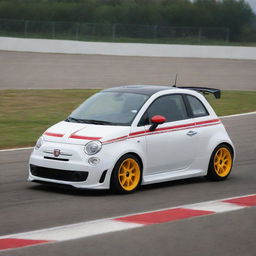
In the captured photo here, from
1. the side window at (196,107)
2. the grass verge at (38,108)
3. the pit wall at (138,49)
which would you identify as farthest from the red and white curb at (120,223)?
the pit wall at (138,49)

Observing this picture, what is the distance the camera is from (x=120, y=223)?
28.1ft

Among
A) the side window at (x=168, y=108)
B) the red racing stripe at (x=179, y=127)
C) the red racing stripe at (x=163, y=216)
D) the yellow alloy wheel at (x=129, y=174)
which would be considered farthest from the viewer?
the side window at (x=168, y=108)

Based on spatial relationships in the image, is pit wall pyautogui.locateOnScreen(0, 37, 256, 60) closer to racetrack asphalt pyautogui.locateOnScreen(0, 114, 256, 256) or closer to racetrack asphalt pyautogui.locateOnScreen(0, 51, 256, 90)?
racetrack asphalt pyautogui.locateOnScreen(0, 51, 256, 90)

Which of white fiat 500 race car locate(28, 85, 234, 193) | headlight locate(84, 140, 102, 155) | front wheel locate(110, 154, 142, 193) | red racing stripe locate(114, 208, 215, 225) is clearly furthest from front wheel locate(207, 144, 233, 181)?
red racing stripe locate(114, 208, 215, 225)

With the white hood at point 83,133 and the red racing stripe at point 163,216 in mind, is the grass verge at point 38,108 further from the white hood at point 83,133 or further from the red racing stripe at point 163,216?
the red racing stripe at point 163,216

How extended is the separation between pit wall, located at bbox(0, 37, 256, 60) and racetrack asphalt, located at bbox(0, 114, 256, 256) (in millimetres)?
33676

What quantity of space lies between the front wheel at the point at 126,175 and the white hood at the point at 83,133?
1.13 ft

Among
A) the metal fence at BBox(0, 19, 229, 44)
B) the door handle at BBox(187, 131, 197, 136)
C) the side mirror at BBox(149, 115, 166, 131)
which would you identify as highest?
the metal fence at BBox(0, 19, 229, 44)

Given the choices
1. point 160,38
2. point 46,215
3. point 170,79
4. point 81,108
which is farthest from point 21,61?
point 46,215

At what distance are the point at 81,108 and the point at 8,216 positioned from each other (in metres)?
2.98

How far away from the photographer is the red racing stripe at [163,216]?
876 centimetres

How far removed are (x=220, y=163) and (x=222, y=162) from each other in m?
0.04

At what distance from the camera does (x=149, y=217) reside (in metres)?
8.96

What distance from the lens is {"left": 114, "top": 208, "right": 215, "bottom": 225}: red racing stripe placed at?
8758 mm
